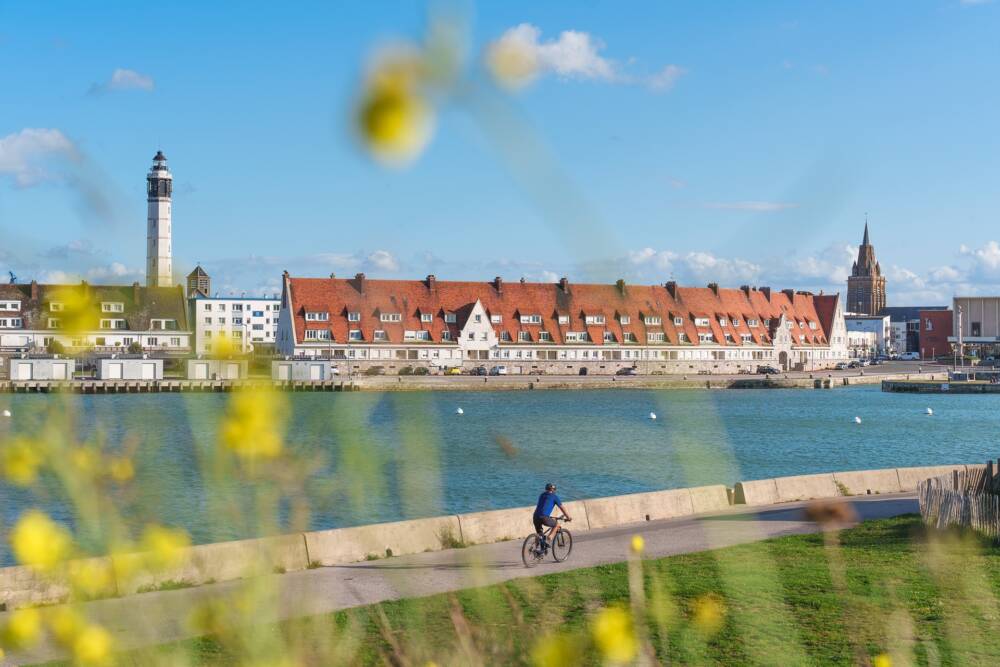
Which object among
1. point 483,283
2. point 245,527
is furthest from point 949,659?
point 483,283

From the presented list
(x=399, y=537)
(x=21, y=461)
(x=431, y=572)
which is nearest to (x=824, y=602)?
(x=399, y=537)

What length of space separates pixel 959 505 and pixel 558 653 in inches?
582

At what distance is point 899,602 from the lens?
10.4 m

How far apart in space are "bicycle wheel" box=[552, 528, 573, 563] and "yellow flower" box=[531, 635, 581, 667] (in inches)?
457

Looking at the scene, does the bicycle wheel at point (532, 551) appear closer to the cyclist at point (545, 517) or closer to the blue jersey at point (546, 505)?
the cyclist at point (545, 517)

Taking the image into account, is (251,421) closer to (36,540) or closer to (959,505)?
(36,540)

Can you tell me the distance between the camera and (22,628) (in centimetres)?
188

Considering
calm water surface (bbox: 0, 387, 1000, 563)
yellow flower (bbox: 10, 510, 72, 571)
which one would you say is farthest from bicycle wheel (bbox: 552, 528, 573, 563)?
yellow flower (bbox: 10, 510, 72, 571)

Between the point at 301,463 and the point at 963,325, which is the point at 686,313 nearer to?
the point at 301,463

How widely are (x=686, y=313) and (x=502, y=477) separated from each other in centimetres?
2906

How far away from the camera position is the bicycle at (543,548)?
41.5ft

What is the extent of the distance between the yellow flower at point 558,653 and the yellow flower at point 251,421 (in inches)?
24.0

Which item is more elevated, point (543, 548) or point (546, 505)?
point (546, 505)

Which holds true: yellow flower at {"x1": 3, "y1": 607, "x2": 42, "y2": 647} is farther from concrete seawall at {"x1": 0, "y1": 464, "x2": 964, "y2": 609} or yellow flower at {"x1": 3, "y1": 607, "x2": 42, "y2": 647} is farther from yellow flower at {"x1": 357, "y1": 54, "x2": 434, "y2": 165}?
yellow flower at {"x1": 357, "y1": 54, "x2": 434, "y2": 165}
